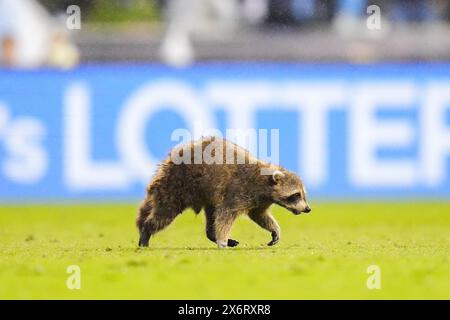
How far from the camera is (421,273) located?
1191 cm

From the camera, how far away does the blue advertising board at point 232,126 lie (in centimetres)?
2162

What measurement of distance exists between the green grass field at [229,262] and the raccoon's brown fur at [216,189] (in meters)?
0.39

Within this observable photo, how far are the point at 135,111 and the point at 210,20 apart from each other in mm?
4242

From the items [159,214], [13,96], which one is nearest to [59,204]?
[13,96]

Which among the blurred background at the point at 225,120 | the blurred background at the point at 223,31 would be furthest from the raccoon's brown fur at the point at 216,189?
the blurred background at the point at 223,31

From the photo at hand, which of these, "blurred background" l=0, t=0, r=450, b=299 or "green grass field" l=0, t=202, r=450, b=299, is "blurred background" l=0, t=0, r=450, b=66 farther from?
"green grass field" l=0, t=202, r=450, b=299

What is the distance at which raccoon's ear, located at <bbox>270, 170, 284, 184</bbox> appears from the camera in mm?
13148

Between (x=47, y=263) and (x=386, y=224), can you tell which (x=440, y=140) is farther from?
(x=47, y=263)

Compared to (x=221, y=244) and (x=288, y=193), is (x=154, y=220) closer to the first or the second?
(x=221, y=244)

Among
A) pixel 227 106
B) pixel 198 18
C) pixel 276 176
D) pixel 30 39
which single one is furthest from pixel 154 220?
pixel 198 18

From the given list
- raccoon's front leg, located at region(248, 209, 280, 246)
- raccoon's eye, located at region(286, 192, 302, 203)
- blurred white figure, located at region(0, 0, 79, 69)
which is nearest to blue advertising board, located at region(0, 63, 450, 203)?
blurred white figure, located at region(0, 0, 79, 69)

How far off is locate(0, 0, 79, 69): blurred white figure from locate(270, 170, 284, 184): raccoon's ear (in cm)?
1046
